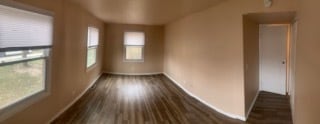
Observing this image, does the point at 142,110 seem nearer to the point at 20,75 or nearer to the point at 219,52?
the point at 219,52

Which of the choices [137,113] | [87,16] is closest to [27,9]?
[137,113]

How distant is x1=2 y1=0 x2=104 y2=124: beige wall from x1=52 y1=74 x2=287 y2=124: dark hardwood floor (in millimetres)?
325

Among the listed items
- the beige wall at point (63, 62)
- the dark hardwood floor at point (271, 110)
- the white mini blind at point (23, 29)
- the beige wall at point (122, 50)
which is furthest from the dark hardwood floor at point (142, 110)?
the beige wall at point (122, 50)

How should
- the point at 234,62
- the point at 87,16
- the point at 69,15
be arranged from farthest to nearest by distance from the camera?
the point at 87,16, the point at 69,15, the point at 234,62

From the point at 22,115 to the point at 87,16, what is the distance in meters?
3.76

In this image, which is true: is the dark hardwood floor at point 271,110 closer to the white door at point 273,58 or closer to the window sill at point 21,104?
the white door at point 273,58

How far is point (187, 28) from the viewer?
6109 mm

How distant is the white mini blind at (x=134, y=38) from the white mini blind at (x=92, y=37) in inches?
72.7

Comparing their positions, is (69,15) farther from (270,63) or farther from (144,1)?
(270,63)

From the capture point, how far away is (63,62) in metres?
3.96

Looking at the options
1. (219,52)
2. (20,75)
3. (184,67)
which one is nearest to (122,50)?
(184,67)

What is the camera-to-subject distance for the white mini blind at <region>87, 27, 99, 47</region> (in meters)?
6.30

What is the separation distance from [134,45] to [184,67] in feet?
11.7

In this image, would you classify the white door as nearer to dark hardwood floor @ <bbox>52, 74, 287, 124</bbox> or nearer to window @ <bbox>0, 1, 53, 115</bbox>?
dark hardwood floor @ <bbox>52, 74, 287, 124</bbox>
